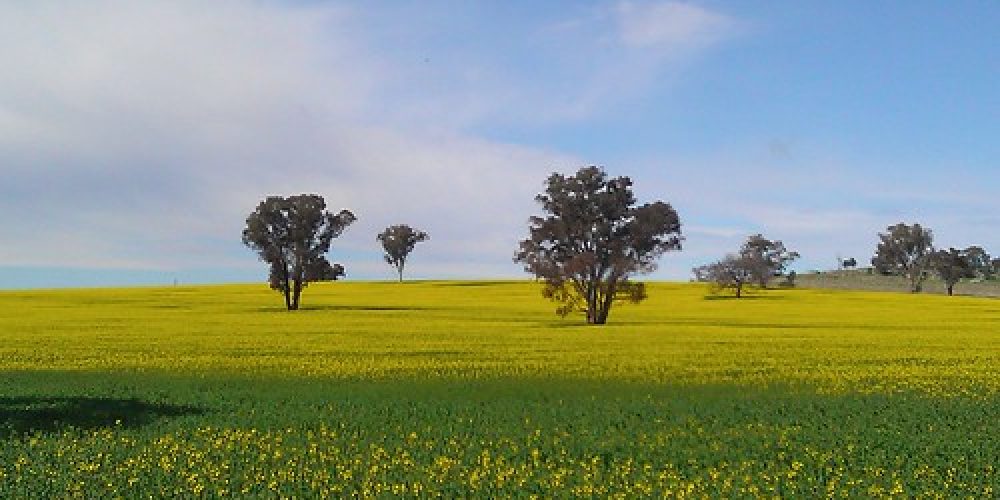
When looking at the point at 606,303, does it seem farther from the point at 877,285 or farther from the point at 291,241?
the point at 877,285

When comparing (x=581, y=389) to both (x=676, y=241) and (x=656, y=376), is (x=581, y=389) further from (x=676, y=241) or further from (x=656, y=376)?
(x=676, y=241)

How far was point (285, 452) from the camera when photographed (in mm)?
16453

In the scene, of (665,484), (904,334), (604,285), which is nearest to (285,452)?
(665,484)

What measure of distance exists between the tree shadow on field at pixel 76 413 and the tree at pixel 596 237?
168 ft

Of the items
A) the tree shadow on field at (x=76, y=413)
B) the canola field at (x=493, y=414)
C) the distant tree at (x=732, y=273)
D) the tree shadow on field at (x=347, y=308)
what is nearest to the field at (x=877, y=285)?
the distant tree at (x=732, y=273)

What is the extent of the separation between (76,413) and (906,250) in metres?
188

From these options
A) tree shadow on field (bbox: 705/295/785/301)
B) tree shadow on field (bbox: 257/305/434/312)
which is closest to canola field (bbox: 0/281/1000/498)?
tree shadow on field (bbox: 257/305/434/312)

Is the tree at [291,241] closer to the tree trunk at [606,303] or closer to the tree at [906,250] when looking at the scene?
the tree trunk at [606,303]

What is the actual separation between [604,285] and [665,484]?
60673 millimetres

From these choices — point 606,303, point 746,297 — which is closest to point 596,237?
point 606,303

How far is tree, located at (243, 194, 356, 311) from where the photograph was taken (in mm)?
91125

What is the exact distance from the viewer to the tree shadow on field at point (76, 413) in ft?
65.2

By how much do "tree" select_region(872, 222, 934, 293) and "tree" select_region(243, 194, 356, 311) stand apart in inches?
5107

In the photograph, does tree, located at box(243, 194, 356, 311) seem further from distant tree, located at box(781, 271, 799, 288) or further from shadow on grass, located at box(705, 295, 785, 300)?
distant tree, located at box(781, 271, 799, 288)
